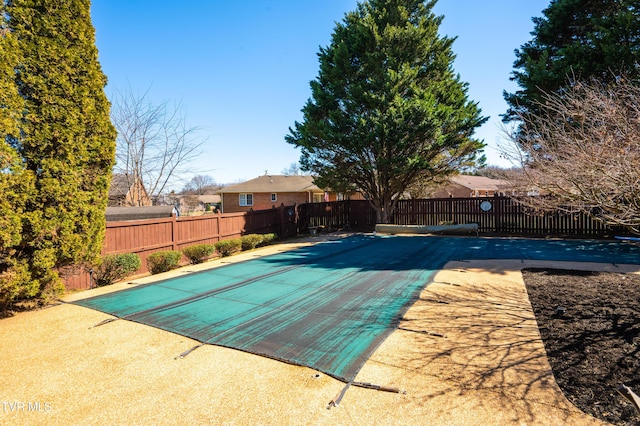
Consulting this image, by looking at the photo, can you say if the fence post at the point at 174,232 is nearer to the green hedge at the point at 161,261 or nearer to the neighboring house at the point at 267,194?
the green hedge at the point at 161,261

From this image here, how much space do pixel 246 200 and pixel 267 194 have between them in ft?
6.90

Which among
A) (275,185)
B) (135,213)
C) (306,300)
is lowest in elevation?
(306,300)

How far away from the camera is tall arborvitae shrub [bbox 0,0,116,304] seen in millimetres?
4996

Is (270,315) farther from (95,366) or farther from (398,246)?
(398,246)

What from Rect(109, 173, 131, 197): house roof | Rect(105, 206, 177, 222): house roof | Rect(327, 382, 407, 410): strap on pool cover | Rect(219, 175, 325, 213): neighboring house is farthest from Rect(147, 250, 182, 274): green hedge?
Rect(219, 175, 325, 213): neighboring house

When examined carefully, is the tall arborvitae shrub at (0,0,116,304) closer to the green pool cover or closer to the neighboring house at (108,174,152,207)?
the green pool cover

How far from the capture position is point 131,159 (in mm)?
15156

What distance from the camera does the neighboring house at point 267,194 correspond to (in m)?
28.2

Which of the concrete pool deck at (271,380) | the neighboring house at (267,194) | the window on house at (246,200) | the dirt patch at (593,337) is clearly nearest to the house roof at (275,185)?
the neighboring house at (267,194)

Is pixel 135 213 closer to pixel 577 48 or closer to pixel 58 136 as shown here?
pixel 58 136

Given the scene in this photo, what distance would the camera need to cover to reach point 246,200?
2905 cm

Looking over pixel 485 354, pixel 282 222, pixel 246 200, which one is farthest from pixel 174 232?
pixel 246 200

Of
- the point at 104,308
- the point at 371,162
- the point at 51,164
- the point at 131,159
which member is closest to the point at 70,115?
the point at 51,164

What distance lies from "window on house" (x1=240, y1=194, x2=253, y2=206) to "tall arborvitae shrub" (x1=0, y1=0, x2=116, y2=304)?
2282cm
